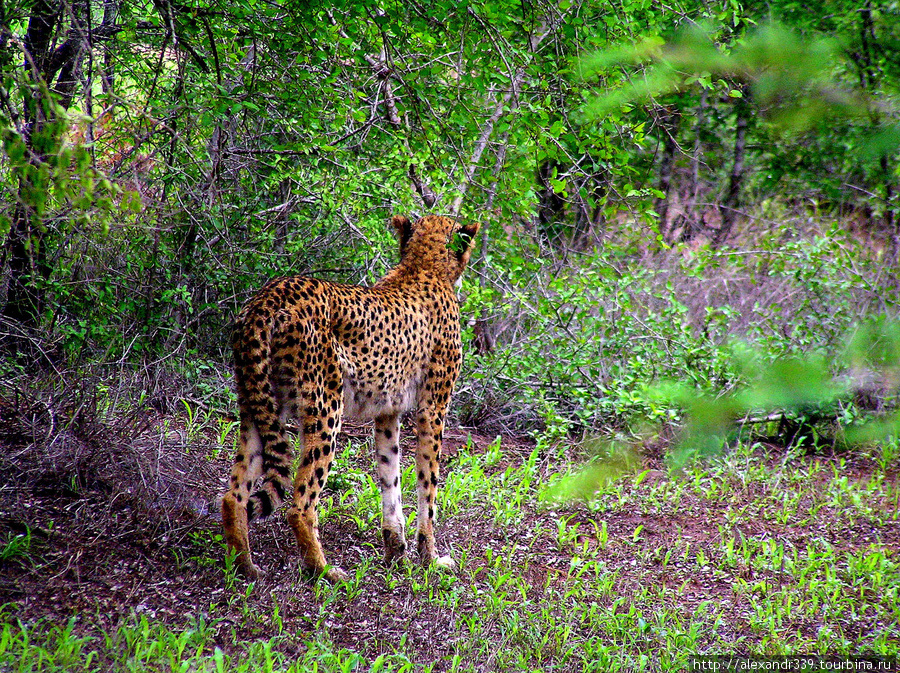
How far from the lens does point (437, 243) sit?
5.74 meters

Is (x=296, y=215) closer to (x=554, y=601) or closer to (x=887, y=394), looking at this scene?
(x=554, y=601)

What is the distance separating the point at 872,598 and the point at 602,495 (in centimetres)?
200

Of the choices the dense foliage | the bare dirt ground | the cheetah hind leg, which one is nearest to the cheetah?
the cheetah hind leg

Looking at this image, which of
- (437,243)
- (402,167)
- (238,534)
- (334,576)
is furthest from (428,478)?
(402,167)

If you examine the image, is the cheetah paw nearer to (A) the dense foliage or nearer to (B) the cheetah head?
(B) the cheetah head

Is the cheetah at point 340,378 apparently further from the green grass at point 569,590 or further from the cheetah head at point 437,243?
the green grass at point 569,590

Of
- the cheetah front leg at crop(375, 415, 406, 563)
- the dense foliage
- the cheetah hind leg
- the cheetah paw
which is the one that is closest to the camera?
the dense foliage

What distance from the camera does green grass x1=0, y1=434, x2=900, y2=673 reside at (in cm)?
393

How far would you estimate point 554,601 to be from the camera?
4.91 meters

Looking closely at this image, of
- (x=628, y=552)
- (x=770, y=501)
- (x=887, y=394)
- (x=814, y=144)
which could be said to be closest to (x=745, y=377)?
(x=887, y=394)

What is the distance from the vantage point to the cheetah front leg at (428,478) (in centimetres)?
523

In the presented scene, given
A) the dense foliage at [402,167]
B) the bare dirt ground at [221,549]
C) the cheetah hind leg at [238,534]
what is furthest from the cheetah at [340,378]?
the dense foliage at [402,167]

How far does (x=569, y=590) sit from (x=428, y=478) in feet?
3.62

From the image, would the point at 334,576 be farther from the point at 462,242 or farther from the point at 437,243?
the point at 462,242
